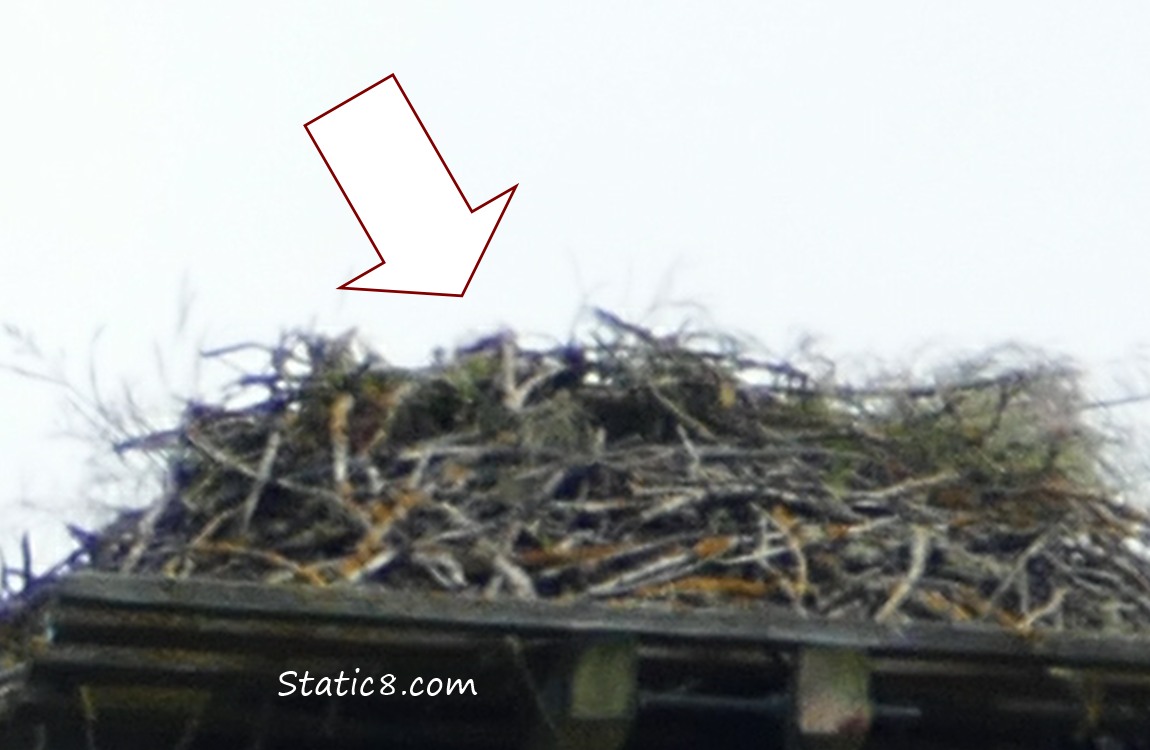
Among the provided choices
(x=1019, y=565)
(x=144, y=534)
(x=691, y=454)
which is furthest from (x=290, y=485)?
(x=1019, y=565)

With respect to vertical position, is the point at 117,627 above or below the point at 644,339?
below

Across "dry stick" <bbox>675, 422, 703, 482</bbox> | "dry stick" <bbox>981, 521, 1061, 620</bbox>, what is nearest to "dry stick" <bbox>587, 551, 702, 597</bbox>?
"dry stick" <bbox>675, 422, 703, 482</bbox>

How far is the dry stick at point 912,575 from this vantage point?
18.5 ft

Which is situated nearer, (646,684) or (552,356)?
(646,684)

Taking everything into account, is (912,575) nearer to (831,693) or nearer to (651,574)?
(651,574)

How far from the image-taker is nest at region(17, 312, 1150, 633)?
18.8 ft

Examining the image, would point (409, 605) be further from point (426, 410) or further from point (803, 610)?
point (426, 410)

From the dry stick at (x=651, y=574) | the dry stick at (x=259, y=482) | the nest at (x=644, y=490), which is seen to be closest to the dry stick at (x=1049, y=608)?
the nest at (x=644, y=490)

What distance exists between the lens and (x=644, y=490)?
20.3 ft

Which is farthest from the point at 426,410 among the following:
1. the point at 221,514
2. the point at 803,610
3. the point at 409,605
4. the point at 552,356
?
the point at 409,605

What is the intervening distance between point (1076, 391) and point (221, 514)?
2.93m

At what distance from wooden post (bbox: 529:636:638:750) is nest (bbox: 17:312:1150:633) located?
1.22ft

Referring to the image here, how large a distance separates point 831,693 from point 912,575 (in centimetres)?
84

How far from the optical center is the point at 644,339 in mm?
7195
